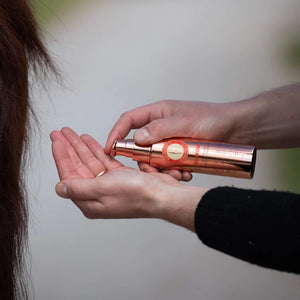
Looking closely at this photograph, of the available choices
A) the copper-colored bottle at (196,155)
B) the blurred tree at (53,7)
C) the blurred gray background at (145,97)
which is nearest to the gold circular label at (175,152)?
the copper-colored bottle at (196,155)

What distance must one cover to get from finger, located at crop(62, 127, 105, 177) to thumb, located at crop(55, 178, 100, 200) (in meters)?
0.11

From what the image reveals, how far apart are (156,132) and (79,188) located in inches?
8.2

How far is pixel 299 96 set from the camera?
1.31m

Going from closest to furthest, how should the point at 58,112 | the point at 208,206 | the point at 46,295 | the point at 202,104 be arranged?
the point at 208,206, the point at 202,104, the point at 46,295, the point at 58,112

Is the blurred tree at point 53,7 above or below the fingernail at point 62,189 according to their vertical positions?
above

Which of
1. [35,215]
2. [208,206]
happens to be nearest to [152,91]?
[35,215]

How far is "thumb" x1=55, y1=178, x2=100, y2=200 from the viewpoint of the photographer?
3.25 ft

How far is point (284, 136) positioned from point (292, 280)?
743mm

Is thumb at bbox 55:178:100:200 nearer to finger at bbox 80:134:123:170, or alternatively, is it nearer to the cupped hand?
the cupped hand

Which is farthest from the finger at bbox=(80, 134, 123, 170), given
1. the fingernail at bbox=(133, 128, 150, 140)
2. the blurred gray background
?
the blurred gray background

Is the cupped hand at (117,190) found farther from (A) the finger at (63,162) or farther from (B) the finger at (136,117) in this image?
(B) the finger at (136,117)

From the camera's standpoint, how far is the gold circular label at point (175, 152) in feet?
3.47

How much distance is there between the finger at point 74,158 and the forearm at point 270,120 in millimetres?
395

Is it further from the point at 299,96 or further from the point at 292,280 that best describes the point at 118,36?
the point at 292,280
